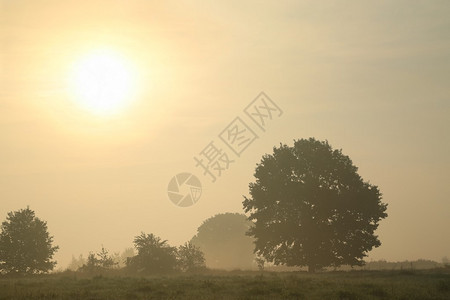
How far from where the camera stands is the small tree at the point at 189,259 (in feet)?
187

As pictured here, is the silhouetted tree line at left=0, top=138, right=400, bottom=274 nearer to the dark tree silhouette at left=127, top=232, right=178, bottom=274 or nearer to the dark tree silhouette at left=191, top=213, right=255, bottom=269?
the dark tree silhouette at left=127, top=232, right=178, bottom=274

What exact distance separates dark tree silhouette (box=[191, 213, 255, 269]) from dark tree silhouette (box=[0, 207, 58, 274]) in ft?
233

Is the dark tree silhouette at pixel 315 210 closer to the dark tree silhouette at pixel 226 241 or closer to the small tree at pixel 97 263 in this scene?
the small tree at pixel 97 263

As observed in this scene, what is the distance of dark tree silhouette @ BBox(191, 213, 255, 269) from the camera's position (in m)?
127

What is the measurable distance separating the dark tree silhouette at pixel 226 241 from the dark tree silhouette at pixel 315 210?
246 ft

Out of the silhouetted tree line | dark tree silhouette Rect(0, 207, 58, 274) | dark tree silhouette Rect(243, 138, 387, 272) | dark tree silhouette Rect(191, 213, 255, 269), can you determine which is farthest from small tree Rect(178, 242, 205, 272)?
dark tree silhouette Rect(191, 213, 255, 269)

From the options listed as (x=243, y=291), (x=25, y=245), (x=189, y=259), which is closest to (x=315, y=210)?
(x=189, y=259)

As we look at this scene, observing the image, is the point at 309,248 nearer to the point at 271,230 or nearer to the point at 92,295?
the point at 271,230

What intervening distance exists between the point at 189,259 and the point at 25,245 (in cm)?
2257

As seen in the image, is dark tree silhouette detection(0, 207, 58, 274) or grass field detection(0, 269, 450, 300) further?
dark tree silhouette detection(0, 207, 58, 274)

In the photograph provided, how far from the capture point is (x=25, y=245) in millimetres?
58625

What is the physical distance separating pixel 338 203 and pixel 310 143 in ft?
26.7

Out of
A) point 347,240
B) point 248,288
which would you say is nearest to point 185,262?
point 347,240

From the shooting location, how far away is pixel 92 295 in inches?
1000
